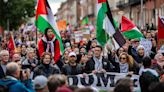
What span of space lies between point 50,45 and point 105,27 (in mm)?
1657

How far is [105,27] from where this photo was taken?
1648 cm

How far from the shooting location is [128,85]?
823 centimetres

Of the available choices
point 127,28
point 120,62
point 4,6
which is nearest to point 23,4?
point 4,6

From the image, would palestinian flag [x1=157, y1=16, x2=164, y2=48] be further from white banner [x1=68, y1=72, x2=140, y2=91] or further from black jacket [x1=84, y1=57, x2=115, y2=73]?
white banner [x1=68, y1=72, x2=140, y2=91]

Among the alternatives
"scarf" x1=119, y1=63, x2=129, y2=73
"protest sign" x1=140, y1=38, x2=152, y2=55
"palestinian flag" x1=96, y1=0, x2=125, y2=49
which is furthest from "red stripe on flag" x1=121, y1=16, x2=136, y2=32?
"scarf" x1=119, y1=63, x2=129, y2=73

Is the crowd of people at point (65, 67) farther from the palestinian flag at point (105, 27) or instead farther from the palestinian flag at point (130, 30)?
the palestinian flag at point (130, 30)

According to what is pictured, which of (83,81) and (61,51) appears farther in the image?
(61,51)

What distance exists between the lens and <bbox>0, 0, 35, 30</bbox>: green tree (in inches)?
2525

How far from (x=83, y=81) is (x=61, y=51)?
2190mm

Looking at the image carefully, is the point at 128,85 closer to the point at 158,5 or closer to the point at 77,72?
the point at 77,72

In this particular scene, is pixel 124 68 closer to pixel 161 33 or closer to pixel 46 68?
pixel 46 68

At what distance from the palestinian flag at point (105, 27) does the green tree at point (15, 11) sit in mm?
47125

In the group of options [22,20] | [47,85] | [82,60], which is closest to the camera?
[47,85]

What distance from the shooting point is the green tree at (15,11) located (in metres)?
64.1
